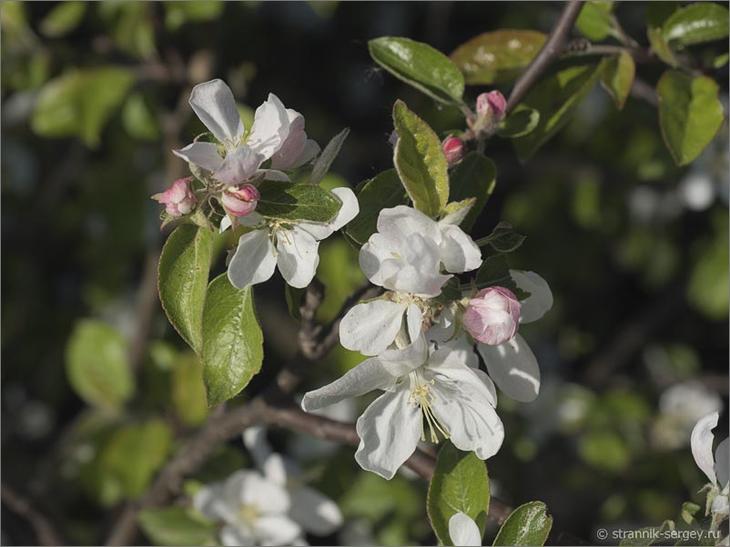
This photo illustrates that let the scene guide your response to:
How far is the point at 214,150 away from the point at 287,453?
1.33 metres

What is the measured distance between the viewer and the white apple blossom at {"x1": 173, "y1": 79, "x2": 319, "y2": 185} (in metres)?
0.87

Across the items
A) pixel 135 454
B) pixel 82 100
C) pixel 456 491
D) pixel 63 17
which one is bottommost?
pixel 135 454

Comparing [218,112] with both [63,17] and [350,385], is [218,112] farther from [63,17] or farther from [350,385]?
[63,17]

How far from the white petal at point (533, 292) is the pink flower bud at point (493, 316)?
0.12 meters

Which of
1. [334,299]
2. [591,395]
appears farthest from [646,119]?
[334,299]

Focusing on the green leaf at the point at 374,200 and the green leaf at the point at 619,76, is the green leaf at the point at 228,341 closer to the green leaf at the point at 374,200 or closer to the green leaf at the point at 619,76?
the green leaf at the point at 374,200

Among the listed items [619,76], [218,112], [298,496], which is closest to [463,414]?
[218,112]

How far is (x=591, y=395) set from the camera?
2221 millimetres

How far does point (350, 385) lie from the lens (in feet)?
2.97

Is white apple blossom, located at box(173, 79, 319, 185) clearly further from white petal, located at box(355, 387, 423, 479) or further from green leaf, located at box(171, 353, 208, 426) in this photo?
green leaf, located at box(171, 353, 208, 426)

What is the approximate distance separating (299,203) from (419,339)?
6.5 inches

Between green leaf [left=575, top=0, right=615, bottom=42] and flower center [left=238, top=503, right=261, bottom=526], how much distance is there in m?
0.80

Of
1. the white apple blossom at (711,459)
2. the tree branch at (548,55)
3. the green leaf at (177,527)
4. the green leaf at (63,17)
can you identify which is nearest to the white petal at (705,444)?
the white apple blossom at (711,459)

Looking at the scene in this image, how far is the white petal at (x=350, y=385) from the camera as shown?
894 mm
